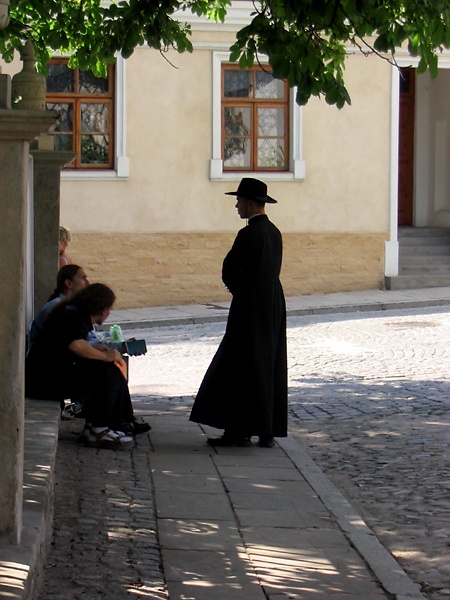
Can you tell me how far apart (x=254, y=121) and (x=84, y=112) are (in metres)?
3.01

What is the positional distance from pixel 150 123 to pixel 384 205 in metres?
4.51

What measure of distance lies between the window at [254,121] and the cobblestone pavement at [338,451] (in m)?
5.46

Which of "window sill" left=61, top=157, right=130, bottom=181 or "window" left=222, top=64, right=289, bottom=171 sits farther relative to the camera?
"window" left=222, top=64, right=289, bottom=171

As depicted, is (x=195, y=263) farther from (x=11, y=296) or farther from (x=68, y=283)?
(x=11, y=296)

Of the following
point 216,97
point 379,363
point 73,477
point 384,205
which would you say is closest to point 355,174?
point 384,205

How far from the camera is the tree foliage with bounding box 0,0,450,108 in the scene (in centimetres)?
794

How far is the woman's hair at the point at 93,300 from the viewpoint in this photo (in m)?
8.51

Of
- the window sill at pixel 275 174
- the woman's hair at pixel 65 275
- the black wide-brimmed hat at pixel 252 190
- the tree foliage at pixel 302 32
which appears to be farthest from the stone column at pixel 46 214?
the window sill at pixel 275 174

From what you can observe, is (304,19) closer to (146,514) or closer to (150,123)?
(146,514)

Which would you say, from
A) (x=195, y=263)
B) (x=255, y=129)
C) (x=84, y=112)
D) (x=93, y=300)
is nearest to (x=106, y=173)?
(x=84, y=112)

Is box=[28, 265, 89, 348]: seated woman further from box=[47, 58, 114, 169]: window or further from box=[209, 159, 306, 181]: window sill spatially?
box=[209, 159, 306, 181]: window sill

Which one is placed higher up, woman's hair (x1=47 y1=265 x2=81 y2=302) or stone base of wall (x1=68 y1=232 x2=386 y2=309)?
woman's hair (x1=47 y1=265 x2=81 y2=302)

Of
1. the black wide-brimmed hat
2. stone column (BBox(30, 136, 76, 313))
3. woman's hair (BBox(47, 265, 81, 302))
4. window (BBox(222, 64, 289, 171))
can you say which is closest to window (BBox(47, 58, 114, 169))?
window (BBox(222, 64, 289, 171))

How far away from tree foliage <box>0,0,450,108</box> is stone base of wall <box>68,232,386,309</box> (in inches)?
389
